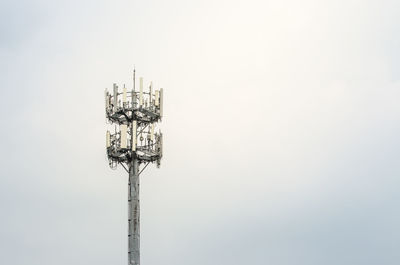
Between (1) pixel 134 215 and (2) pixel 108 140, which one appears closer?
(1) pixel 134 215

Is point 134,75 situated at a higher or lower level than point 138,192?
higher

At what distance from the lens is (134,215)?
102 meters

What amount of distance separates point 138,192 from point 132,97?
7.00 meters

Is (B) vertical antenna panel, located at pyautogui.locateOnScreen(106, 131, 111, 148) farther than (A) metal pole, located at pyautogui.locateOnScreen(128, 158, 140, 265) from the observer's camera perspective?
Yes

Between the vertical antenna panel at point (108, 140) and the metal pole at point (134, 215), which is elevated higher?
the vertical antenna panel at point (108, 140)

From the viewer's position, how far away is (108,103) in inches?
4087

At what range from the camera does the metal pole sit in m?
102

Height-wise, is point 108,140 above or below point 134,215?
above

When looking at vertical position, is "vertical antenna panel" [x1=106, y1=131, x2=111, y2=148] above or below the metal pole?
above

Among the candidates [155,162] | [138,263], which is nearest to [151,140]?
[155,162]

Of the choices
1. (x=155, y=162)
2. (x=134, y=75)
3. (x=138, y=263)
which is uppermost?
(x=134, y=75)

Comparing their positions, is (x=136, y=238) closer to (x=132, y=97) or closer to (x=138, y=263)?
(x=138, y=263)

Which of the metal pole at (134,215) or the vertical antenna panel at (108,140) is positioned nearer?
the metal pole at (134,215)

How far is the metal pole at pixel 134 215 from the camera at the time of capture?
101500 millimetres
